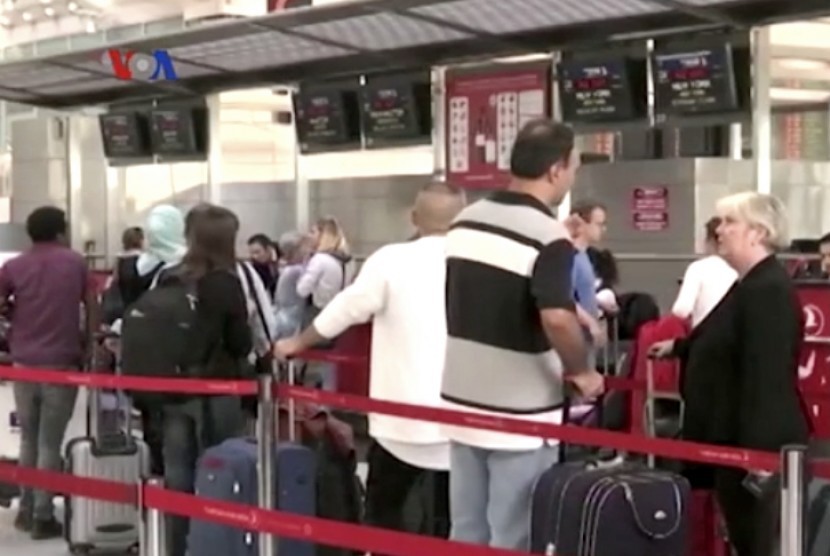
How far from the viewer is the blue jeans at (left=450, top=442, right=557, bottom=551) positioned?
4.19 meters

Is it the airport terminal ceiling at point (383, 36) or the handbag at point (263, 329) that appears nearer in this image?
the handbag at point (263, 329)

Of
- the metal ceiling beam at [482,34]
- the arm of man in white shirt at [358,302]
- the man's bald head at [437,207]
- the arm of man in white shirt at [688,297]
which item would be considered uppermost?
the metal ceiling beam at [482,34]

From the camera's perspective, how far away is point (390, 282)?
5.06 meters

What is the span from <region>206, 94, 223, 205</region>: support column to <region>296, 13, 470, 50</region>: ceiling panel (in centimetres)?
279

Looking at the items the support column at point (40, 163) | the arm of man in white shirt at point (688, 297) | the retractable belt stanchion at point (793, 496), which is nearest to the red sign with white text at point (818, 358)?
the arm of man in white shirt at point (688, 297)

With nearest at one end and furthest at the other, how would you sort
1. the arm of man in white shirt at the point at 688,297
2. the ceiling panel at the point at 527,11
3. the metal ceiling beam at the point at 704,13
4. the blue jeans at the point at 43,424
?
the arm of man in white shirt at the point at 688,297, the blue jeans at the point at 43,424, the metal ceiling beam at the point at 704,13, the ceiling panel at the point at 527,11

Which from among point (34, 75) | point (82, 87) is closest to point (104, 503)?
point (34, 75)

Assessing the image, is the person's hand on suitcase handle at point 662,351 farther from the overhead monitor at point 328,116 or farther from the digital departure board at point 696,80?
the overhead monitor at point 328,116

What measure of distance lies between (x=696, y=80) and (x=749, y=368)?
4140mm

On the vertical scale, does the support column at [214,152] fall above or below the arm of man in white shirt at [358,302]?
above

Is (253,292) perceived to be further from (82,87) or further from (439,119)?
(82,87)

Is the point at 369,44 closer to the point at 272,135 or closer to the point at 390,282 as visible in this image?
the point at 390,282

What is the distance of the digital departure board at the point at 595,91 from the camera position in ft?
28.9

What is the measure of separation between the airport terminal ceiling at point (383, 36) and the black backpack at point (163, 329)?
2.83 metres
